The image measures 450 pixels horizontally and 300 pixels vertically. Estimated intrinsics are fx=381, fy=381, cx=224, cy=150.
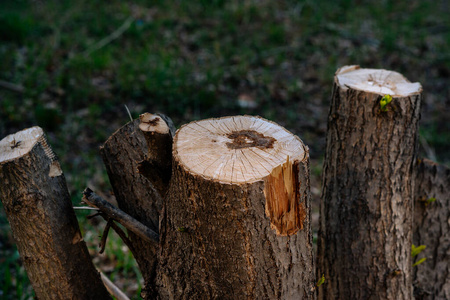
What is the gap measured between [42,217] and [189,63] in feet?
13.0

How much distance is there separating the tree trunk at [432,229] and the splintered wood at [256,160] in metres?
1.31

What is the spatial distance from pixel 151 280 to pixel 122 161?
0.60 metres

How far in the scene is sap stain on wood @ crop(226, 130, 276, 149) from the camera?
1534 millimetres

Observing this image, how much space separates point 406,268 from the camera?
207 cm

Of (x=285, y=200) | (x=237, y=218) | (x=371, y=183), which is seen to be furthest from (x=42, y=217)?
(x=371, y=183)

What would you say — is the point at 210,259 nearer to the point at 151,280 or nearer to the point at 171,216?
the point at 171,216

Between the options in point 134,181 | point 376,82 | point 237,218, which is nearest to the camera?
point 237,218

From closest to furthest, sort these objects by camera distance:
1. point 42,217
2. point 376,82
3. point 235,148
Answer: point 235,148
point 42,217
point 376,82

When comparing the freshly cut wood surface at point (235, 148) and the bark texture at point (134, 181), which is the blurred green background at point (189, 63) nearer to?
the bark texture at point (134, 181)

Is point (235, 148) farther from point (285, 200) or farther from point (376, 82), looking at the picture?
point (376, 82)

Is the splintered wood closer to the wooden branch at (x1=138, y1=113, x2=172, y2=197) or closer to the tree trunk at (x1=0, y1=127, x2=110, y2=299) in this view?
the wooden branch at (x1=138, y1=113, x2=172, y2=197)

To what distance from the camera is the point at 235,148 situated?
151 cm

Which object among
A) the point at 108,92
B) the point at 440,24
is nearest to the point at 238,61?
the point at 108,92

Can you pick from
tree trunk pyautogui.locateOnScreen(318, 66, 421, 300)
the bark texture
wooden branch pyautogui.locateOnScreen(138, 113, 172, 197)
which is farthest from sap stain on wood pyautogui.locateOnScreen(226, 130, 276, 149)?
tree trunk pyautogui.locateOnScreen(318, 66, 421, 300)
